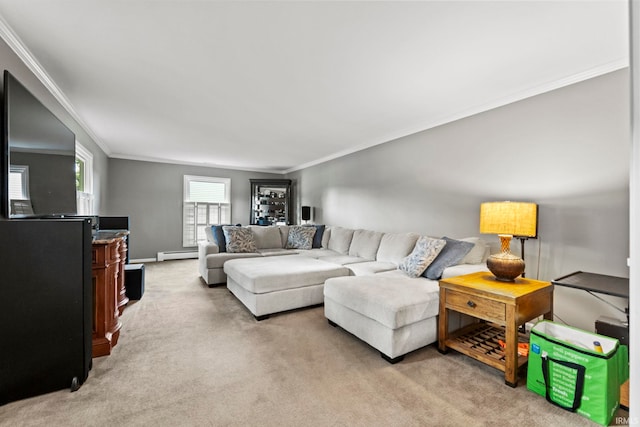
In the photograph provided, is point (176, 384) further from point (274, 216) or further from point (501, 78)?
point (274, 216)

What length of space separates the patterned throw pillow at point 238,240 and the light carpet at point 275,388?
1926 mm

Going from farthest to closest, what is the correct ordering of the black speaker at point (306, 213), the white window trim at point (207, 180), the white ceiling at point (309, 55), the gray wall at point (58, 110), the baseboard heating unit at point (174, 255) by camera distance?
the white window trim at point (207, 180) < the black speaker at point (306, 213) < the baseboard heating unit at point (174, 255) < the gray wall at point (58, 110) < the white ceiling at point (309, 55)

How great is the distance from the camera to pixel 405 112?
342 centimetres

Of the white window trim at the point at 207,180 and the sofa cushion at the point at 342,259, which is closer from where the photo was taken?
the sofa cushion at the point at 342,259

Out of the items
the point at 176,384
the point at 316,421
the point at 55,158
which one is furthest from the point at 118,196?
the point at 316,421

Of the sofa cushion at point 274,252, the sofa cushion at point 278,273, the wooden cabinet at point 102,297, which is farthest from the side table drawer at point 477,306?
the sofa cushion at point 274,252

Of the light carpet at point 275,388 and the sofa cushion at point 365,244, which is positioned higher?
the sofa cushion at point 365,244

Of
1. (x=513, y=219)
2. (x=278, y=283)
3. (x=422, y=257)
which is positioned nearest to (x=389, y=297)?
(x=422, y=257)

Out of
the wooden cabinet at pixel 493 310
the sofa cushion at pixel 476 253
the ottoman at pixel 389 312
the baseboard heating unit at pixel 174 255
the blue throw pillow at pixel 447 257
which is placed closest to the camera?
the wooden cabinet at pixel 493 310

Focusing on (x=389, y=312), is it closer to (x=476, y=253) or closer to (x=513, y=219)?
(x=513, y=219)

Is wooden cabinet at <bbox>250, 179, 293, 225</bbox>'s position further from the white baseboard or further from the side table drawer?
the side table drawer

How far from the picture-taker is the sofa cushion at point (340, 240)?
→ 4.71 meters

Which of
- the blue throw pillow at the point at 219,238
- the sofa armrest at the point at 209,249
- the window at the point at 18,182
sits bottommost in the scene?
the sofa armrest at the point at 209,249

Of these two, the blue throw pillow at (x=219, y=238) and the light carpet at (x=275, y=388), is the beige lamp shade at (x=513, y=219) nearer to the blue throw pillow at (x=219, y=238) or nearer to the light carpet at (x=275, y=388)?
the light carpet at (x=275, y=388)
